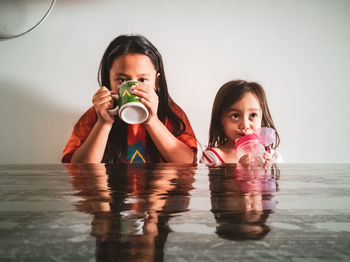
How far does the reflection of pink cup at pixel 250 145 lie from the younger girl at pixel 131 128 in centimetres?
25

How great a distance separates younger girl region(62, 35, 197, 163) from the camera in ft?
3.50

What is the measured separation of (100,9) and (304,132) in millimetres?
1359

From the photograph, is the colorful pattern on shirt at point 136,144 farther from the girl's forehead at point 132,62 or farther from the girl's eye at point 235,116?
the girl's eye at point 235,116

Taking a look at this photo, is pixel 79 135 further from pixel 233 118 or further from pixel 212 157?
pixel 233 118

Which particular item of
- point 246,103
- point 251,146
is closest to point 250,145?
point 251,146

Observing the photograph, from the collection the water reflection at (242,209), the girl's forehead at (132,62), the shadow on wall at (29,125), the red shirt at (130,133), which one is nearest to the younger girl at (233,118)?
the red shirt at (130,133)

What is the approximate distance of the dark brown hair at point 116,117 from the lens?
1214mm

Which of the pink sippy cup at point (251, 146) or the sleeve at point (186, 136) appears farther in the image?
the sleeve at point (186, 136)

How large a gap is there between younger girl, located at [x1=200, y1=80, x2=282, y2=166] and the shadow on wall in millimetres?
766

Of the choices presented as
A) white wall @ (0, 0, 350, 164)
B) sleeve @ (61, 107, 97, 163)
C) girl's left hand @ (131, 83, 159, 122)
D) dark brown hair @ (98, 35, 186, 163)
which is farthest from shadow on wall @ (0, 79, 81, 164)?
girl's left hand @ (131, 83, 159, 122)

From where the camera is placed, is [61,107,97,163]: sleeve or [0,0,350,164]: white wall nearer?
[61,107,97,163]: sleeve

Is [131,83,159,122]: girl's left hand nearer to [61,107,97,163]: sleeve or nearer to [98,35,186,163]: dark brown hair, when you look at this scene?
[98,35,186,163]: dark brown hair

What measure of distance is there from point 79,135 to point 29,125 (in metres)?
0.42

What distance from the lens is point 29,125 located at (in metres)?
1.44
